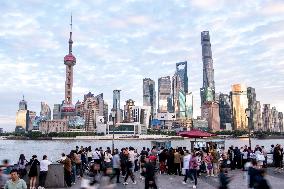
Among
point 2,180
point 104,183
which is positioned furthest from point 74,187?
point 104,183

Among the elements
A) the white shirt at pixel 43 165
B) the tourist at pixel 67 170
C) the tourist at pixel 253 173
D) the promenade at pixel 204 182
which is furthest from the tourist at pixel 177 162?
the tourist at pixel 253 173

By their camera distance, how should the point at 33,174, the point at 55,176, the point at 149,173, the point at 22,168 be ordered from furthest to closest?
the point at 55,176 → the point at 22,168 → the point at 33,174 → the point at 149,173

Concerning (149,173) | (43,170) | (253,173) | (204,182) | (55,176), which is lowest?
(204,182)

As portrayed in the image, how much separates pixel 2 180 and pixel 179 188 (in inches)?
348

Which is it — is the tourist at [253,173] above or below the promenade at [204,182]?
above

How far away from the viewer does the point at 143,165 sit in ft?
51.5

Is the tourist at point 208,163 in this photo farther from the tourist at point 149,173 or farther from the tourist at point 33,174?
the tourist at point 33,174

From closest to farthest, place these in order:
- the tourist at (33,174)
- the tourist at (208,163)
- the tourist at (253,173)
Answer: the tourist at (253,173)
the tourist at (33,174)
the tourist at (208,163)

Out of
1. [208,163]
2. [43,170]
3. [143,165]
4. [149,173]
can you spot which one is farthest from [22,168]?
[208,163]

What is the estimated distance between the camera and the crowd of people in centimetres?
1475

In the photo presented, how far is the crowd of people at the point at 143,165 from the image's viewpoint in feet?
48.4

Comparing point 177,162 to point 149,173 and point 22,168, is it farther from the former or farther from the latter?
point 22,168

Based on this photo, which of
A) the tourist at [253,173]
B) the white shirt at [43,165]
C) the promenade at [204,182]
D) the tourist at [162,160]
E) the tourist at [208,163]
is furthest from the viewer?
the tourist at [162,160]

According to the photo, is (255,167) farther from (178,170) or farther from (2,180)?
(178,170)
